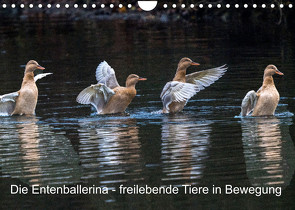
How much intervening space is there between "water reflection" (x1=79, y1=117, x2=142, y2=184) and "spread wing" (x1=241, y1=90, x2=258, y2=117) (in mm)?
1810

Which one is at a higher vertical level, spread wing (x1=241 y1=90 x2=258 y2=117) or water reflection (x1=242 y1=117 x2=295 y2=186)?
spread wing (x1=241 y1=90 x2=258 y2=117)

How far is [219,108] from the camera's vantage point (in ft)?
51.1

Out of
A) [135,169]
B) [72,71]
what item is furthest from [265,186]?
[72,71]

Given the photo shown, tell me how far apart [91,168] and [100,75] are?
604 cm

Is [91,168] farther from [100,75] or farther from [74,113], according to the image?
[100,75]

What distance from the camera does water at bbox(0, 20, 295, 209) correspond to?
1037cm

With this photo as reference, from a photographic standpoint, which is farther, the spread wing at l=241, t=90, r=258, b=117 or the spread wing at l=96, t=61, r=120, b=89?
the spread wing at l=96, t=61, r=120, b=89

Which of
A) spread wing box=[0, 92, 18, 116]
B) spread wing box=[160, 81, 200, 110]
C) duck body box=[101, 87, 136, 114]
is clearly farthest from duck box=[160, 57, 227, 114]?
spread wing box=[0, 92, 18, 116]

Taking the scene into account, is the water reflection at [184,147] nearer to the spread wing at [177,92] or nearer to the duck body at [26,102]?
the spread wing at [177,92]

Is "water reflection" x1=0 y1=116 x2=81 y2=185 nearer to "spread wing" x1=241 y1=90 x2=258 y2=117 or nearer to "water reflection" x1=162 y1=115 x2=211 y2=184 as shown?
"water reflection" x1=162 y1=115 x2=211 y2=184

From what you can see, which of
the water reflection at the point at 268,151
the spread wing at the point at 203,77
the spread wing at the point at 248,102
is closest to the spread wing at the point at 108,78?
the spread wing at the point at 203,77

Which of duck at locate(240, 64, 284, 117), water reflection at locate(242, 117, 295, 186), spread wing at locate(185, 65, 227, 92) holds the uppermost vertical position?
spread wing at locate(185, 65, 227, 92)

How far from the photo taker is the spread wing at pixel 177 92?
15.1m

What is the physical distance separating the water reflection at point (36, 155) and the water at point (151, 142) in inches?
0.6
